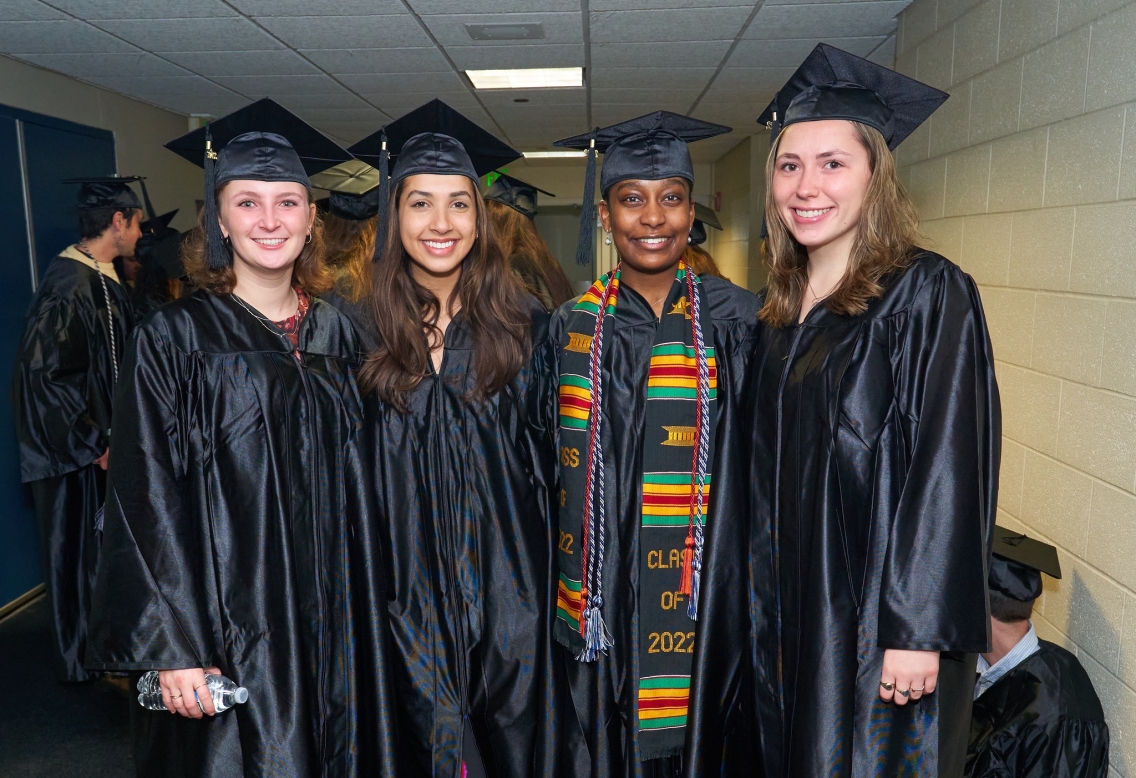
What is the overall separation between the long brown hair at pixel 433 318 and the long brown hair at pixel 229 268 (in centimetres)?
13

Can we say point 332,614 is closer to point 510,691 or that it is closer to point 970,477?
point 510,691

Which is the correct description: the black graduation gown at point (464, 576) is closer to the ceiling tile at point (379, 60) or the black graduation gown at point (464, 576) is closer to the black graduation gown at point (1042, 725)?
the black graduation gown at point (1042, 725)

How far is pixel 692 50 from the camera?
455 centimetres

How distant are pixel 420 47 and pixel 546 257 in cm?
156

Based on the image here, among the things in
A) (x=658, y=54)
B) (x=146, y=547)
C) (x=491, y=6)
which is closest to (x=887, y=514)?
(x=146, y=547)

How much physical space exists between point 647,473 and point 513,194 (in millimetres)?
2039

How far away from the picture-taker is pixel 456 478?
204 cm

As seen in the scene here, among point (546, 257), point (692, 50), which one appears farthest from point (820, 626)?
point (692, 50)

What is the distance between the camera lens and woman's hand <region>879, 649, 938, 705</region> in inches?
63.1

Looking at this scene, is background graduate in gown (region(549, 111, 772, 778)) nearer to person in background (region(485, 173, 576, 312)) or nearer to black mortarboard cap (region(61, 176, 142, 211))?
person in background (region(485, 173, 576, 312))

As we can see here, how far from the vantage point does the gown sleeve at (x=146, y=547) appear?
174 cm

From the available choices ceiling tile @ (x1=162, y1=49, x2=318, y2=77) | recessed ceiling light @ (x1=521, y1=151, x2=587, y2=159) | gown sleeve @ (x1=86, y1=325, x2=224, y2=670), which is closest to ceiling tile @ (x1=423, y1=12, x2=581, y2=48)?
ceiling tile @ (x1=162, y1=49, x2=318, y2=77)

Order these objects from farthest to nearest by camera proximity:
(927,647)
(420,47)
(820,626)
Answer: (420,47)
(820,626)
(927,647)

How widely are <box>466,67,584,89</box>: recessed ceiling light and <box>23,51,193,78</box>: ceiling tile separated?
1748 millimetres
